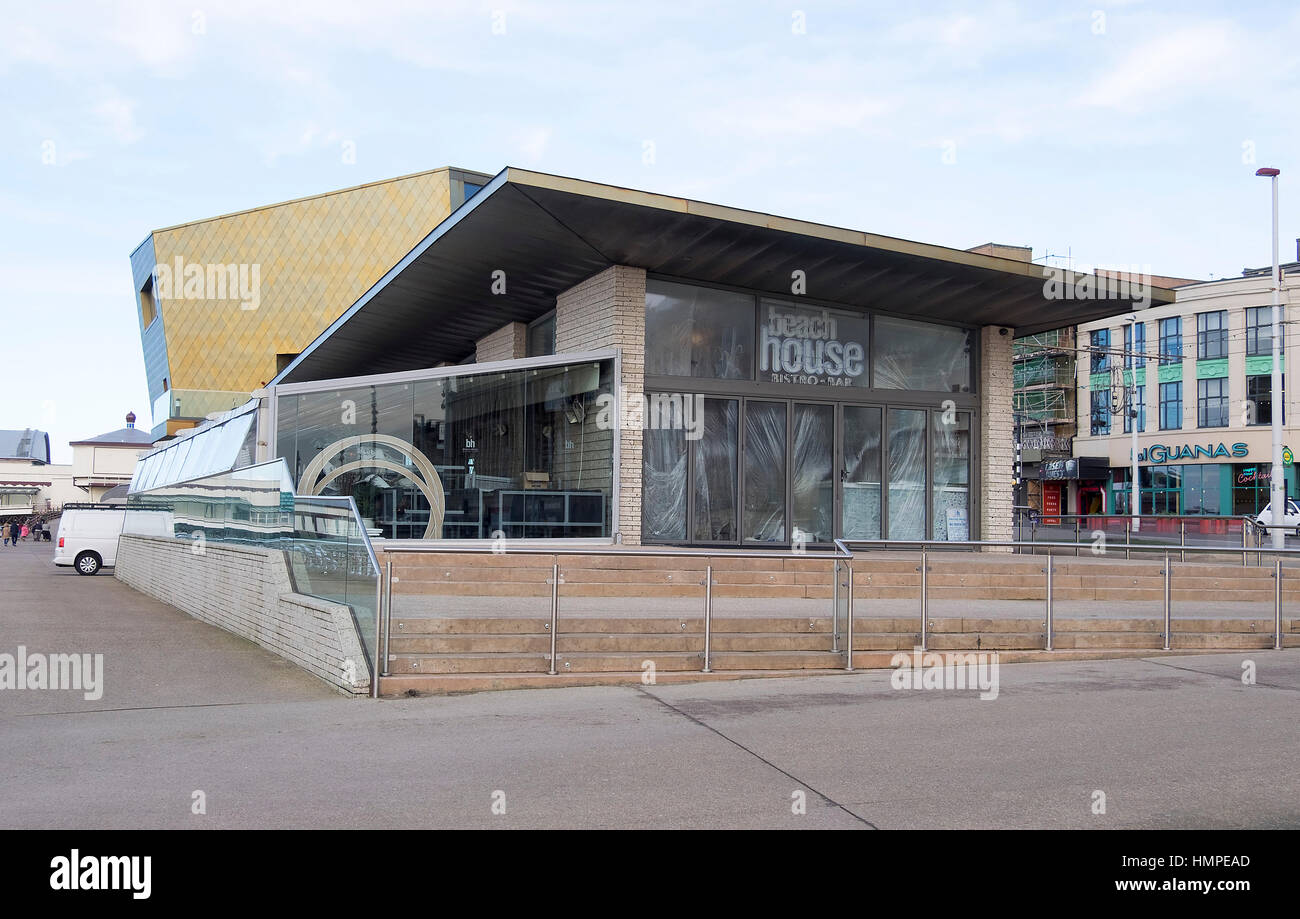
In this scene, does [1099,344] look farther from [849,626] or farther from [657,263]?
[849,626]

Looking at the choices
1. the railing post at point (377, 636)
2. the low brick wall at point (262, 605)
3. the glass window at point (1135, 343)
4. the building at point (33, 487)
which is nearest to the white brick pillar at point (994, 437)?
the low brick wall at point (262, 605)

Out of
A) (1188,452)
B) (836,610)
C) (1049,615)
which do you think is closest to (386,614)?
(836,610)

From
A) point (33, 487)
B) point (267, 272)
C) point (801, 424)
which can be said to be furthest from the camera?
point (33, 487)

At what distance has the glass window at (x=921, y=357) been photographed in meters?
19.1

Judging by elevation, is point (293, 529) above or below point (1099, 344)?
below

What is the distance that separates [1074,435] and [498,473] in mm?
51628

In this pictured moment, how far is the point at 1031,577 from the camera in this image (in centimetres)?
1452

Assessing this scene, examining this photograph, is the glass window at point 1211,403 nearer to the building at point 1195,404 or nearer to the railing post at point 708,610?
the building at point 1195,404

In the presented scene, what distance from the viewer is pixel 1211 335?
171 ft

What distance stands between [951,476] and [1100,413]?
43.5 meters

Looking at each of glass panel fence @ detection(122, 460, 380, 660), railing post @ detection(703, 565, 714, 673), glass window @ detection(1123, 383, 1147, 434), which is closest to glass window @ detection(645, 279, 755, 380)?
glass panel fence @ detection(122, 460, 380, 660)

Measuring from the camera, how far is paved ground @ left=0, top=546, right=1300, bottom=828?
18.8 feet

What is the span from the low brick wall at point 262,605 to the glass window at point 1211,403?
47.3 meters

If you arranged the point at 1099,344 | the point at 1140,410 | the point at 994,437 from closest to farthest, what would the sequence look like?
the point at 994,437
the point at 1140,410
the point at 1099,344
